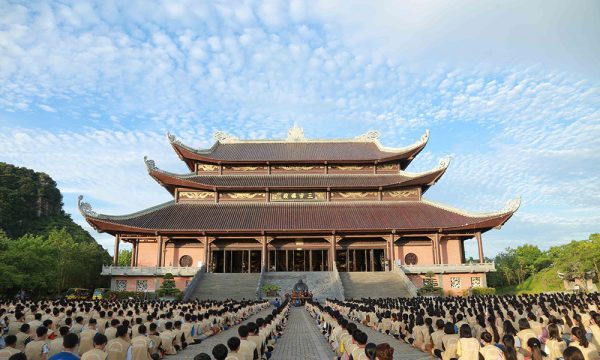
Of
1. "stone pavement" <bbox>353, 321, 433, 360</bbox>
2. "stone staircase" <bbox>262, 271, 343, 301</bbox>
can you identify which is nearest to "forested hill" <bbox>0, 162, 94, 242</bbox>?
"stone staircase" <bbox>262, 271, 343, 301</bbox>

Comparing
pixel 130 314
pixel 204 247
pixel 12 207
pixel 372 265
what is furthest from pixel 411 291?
pixel 12 207

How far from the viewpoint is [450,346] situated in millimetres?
8539

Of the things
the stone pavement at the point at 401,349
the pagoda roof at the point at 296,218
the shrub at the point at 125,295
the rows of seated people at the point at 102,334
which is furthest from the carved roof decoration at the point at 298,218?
the stone pavement at the point at 401,349

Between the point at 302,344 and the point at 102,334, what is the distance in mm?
7215

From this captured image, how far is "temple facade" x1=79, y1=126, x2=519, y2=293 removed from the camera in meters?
32.5

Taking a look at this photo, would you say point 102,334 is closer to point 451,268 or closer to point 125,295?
point 125,295

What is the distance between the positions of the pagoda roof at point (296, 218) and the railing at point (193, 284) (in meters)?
2.97

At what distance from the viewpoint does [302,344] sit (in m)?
12.9

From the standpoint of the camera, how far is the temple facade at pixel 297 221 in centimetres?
3253

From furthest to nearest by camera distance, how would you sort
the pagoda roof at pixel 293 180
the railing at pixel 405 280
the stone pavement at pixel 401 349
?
the pagoda roof at pixel 293 180
the railing at pixel 405 280
the stone pavement at pixel 401 349

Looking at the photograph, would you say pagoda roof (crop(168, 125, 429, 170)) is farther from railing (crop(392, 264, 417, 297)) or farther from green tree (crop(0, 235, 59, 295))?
green tree (crop(0, 235, 59, 295))

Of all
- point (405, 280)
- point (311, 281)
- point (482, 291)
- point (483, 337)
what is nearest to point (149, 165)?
point (311, 281)

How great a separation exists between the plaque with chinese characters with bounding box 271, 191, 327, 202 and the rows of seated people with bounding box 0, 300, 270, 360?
63.3 feet

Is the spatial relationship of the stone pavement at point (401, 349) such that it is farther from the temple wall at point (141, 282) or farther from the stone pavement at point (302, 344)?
the temple wall at point (141, 282)
